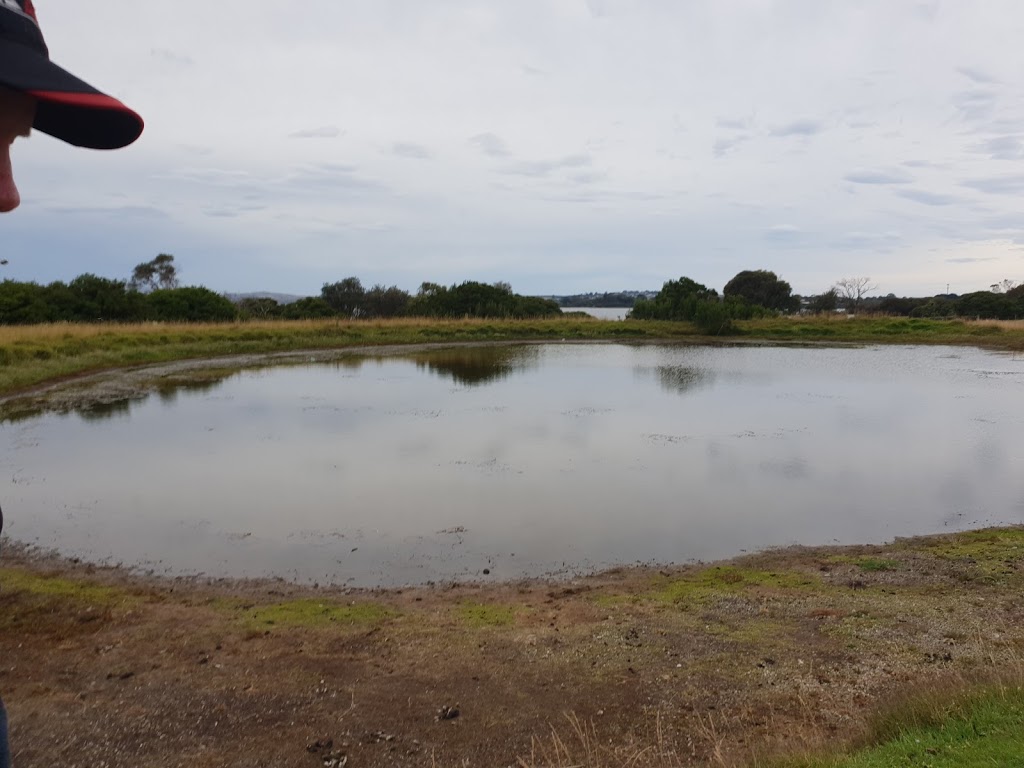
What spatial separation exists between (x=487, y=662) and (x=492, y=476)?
5656 millimetres

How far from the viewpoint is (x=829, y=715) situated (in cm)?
404

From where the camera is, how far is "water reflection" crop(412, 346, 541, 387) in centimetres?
2353

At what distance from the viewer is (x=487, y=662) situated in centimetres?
493

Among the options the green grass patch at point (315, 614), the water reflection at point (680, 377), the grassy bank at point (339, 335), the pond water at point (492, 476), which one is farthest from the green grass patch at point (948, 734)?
the grassy bank at point (339, 335)

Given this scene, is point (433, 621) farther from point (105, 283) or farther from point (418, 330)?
point (105, 283)

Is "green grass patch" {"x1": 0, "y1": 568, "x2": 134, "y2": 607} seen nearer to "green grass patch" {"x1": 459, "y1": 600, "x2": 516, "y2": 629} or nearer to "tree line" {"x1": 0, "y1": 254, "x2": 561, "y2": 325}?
"green grass patch" {"x1": 459, "y1": 600, "x2": 516, "y2": 629}

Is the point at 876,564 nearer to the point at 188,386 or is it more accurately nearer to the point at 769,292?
the point at 188,386

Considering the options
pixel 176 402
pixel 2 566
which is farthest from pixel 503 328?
pixel 2 566

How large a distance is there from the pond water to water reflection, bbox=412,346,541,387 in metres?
3.71

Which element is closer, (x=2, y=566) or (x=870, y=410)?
(x=2, y=566)

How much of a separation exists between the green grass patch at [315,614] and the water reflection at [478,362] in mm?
15091

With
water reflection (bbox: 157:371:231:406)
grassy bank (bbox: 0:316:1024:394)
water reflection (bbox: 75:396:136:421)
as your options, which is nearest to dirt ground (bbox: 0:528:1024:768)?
water reflection (bbox: 75:396:136:421)

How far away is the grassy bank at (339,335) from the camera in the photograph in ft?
76.4

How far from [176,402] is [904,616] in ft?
53.8
